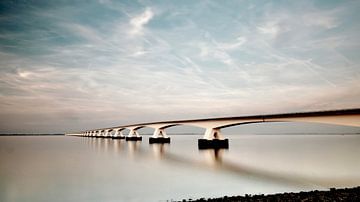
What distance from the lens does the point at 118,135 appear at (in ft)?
339

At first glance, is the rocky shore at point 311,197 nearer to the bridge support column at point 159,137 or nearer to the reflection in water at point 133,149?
the reflection in water at point 133,149

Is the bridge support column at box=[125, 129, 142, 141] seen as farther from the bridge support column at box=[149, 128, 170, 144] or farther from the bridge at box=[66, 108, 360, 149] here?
the bridge support column at box=[149, 128, 170, 144]

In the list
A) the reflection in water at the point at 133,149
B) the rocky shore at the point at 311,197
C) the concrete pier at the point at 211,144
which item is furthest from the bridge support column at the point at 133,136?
the rocky shore at the point at 311,197

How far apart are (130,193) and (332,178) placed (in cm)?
1146

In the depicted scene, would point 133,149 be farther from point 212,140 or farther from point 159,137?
point 159,137

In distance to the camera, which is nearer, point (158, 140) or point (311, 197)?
point (311, 197)

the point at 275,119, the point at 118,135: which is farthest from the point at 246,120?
the point at 118,135

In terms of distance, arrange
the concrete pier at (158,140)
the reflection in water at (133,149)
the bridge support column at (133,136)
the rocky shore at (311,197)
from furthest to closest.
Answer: the bridge support column at (133,136) → the concrete pier at (158,140) → the reflection in water at (133,149) → the rocky shore at (311,197)

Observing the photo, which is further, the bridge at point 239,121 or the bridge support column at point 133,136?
the bridge support column at point 133,136

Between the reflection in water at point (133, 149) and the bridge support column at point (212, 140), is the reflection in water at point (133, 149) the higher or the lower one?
the lower one

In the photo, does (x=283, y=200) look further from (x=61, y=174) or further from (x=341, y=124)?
(x=341, y=124)

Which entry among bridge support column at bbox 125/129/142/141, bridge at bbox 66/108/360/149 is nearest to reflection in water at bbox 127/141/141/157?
bridge at bbox 66/108/360/149

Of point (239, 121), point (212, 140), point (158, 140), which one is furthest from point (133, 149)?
point (158, 140)

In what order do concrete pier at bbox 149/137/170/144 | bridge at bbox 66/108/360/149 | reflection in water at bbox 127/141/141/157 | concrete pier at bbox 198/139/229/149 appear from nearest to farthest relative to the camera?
bridge at bbox 66/108/360/149, reflection in water at bbox 127/141/141/157, concrete pier at bbox 198/139/229/149, concrete pier at bbox 149/137/170/144
